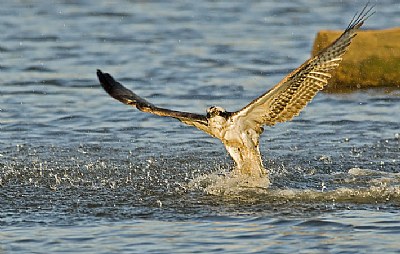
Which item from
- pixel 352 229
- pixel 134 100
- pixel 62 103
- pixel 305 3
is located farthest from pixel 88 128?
pixel 305 3

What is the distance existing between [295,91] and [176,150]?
93.2 inches

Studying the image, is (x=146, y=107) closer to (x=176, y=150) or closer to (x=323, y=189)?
(x=323, y=189)

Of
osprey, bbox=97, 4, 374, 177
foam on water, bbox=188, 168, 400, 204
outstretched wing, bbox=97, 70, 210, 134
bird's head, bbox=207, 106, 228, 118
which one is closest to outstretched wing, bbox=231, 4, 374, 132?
osprey, bbox=97, 4, 374, 177

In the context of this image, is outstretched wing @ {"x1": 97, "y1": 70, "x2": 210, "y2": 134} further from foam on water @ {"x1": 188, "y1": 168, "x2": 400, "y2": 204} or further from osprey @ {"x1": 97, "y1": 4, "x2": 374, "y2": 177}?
foam on water @ {"x1": 188, "y1": 168, "x2": 400, "y2": 204}

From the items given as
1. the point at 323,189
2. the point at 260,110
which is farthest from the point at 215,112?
the point at 323,189

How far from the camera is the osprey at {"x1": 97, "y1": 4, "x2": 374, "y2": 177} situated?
30.5 feet

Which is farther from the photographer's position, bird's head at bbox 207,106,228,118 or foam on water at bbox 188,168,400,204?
bird's head at bbox 207,106,228,118

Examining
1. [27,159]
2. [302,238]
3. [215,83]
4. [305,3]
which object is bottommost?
[302,238]

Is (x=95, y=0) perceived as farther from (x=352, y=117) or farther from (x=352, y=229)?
(x=352, y=229)

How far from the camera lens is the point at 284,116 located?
31.7ft

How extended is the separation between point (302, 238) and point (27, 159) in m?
3.70

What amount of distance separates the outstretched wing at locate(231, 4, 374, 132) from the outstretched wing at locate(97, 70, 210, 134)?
289 millimetres

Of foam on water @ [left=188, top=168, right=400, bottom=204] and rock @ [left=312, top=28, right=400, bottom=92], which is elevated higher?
rock @ [left=312, top=28, right=400, bottom=92]

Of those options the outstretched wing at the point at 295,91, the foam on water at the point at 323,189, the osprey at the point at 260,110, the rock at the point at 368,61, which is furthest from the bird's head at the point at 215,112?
the rock at the point at 368,61
